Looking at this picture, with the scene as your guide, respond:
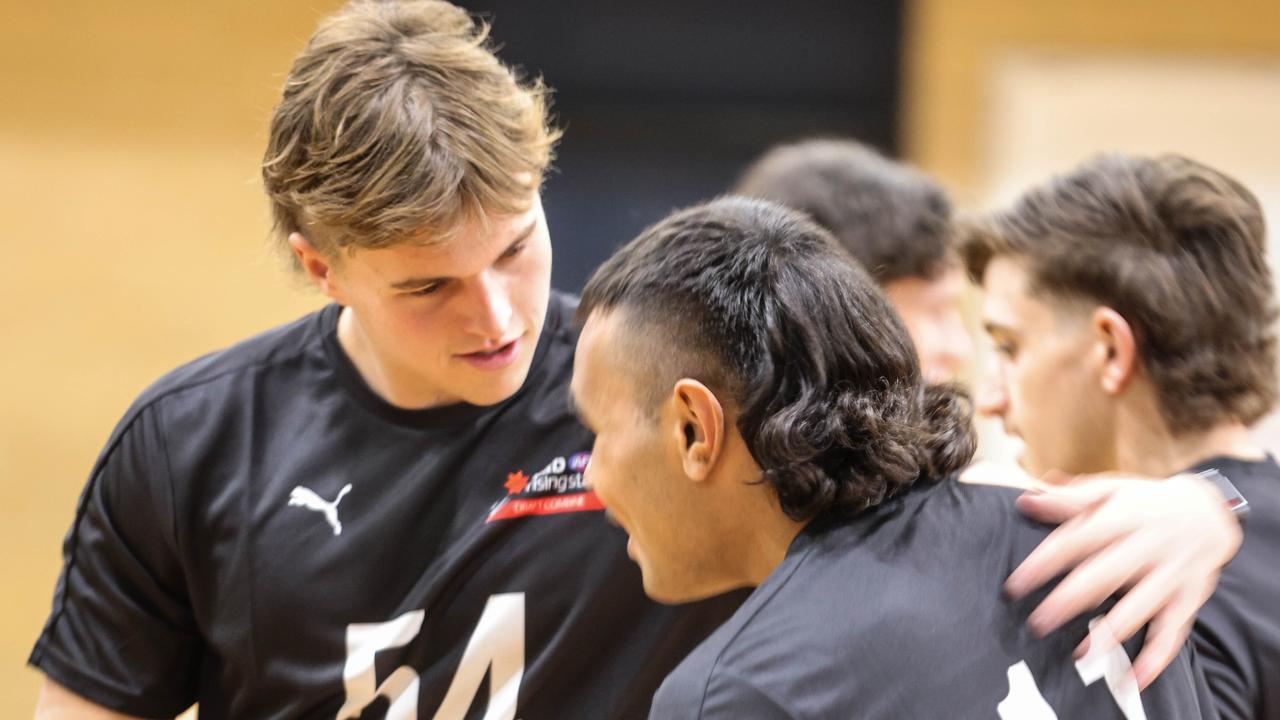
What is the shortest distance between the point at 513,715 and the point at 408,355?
58cm

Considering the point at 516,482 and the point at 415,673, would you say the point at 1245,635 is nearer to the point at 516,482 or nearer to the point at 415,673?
the point at 516,482

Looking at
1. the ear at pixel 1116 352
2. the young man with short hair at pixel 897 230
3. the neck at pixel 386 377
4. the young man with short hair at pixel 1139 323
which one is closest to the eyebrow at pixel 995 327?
the young man with short hair at pixel 1139 323

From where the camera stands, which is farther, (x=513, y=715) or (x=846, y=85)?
(x=846, y=85)

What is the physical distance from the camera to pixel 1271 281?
238 centimetres

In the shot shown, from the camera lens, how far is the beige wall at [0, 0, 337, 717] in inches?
191

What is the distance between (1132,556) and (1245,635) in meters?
0.40

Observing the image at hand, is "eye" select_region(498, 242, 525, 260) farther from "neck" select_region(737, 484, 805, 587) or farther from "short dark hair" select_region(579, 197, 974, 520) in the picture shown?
"neck" select_region(737, 484, 805, 587)

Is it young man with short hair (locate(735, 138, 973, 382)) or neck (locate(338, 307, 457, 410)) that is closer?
neck (locate(338, 307, 457, 410))

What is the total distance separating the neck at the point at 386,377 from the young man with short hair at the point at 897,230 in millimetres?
1162

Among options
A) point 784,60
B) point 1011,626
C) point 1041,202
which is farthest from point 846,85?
point 1011,626

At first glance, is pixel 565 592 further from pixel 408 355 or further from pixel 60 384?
pixel 60 384

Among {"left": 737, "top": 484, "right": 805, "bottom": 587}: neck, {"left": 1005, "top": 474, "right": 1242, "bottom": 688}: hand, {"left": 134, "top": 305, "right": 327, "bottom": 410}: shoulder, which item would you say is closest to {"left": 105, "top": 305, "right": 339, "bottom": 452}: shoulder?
{"left": 134, "top": 305, "right": 327, "bottom": 410}: shoulder

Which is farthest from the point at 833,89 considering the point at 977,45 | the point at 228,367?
the point at 228,367

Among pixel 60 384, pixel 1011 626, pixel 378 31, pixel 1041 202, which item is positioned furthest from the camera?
pixel 60 384
